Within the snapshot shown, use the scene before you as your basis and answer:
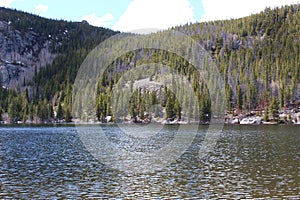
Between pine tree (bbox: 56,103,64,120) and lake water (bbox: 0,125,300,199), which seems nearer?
lake water (bbox: 0,125,300,199)

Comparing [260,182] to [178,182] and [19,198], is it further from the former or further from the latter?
[19,198]

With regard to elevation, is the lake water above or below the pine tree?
below

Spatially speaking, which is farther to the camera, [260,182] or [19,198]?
[260,182]

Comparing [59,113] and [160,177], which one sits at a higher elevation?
[59,113]

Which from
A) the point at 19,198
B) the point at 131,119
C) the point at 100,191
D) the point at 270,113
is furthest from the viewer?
the point at 131,119

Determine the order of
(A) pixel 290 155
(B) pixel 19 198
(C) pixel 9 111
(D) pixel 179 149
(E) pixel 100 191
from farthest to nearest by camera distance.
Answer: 1. (C) pixel 9 111
2. (D) pixel 179 149
3. (A) pixel 290 155
4. (E) pixel 100 191
5. (B) pixel 19 198

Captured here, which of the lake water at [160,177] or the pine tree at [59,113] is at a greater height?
the pine tree at [59,113]

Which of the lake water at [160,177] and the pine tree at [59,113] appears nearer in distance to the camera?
the lake water at [160,177]

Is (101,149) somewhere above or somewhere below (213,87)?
below

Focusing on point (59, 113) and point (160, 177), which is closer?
point (160, 177)

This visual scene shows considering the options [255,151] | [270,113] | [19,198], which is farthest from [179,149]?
[270,113]

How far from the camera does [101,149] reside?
215ft

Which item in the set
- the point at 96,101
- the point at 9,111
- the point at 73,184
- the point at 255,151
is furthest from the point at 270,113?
the point at 73,184

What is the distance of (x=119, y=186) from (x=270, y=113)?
133 meters
